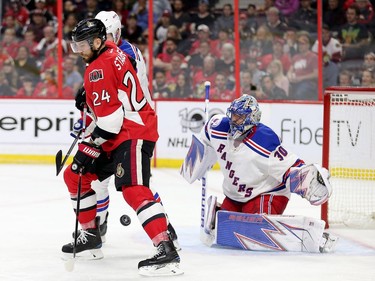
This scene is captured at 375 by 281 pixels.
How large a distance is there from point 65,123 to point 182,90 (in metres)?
1.14

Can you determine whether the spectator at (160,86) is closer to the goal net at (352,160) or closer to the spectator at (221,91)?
the spectator at (221,91)

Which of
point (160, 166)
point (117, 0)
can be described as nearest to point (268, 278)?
point (160, 166)

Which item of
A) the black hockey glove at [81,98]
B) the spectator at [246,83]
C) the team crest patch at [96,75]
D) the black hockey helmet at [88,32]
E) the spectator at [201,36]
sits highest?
the black hockey helmet at [88,32]

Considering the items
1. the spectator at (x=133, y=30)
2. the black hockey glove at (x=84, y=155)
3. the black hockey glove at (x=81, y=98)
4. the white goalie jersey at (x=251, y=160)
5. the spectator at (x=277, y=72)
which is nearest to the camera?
the black hockey glove at (x=84, y=155)

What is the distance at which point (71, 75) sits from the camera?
29.2 feet

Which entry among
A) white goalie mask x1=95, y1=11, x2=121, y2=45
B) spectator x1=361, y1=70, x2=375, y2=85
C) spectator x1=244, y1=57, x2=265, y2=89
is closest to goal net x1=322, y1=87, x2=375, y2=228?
white goalie mask x1=95, y1=11, x2=121, y2=45

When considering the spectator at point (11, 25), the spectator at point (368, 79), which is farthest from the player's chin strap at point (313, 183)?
the spectator at point (11, 25)

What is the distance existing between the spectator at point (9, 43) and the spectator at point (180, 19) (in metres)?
1.54

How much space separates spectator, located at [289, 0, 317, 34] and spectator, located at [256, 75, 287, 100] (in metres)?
0.56

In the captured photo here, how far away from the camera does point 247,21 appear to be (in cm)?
874

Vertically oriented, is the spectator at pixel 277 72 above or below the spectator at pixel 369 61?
below

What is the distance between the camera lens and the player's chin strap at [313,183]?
4.51m

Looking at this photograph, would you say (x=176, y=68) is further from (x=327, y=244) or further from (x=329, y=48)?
(x=327, y=244)

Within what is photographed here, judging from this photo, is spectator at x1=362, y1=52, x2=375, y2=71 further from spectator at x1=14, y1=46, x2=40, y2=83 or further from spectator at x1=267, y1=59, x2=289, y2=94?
spectator at x1=14, y1=46, x2=40, y2=83
